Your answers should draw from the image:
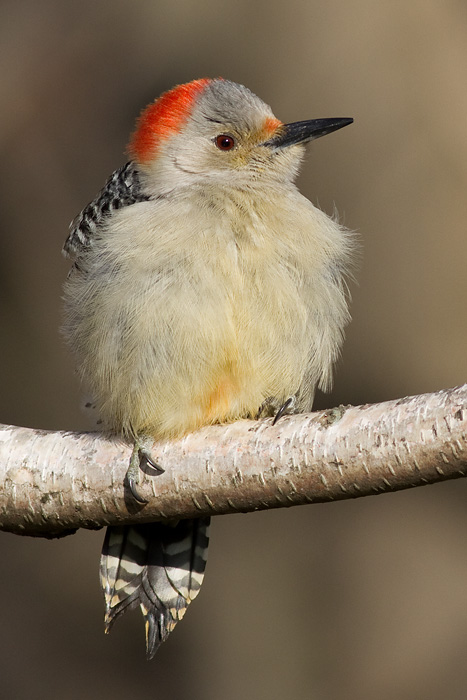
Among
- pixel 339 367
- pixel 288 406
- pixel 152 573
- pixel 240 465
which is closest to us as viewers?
pixel 240 465

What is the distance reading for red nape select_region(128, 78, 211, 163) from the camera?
4.70m

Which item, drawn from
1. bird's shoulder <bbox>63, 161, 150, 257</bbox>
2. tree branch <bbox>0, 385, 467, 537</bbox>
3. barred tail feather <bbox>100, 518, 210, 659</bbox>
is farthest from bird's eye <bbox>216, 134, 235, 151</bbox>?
barred tail feather <bbox>100, 518, 210, 659</bbox>

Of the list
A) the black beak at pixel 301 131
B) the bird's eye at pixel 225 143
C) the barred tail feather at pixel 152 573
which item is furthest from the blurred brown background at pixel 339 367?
the barred tail feather at pixel 152 573

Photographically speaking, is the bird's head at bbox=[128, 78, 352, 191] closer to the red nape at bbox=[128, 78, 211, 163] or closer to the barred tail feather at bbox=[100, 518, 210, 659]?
the red nape at bbox=[128, 78, 211, 163]

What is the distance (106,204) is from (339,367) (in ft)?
10.5

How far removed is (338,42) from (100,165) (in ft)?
7.01

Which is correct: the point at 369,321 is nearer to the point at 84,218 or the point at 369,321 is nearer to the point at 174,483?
the point at 84,218

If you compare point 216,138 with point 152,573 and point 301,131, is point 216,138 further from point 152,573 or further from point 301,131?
point 152,573

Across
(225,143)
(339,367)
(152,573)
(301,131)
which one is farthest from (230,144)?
(339,367)

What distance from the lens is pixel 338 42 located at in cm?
736

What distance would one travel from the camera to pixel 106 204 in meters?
4.48

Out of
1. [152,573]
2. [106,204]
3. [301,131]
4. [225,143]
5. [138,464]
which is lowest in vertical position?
[152,573]

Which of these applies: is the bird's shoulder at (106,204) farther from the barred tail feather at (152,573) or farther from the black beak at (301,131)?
the barred tail feather at (152,573)

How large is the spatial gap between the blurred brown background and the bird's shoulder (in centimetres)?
263
